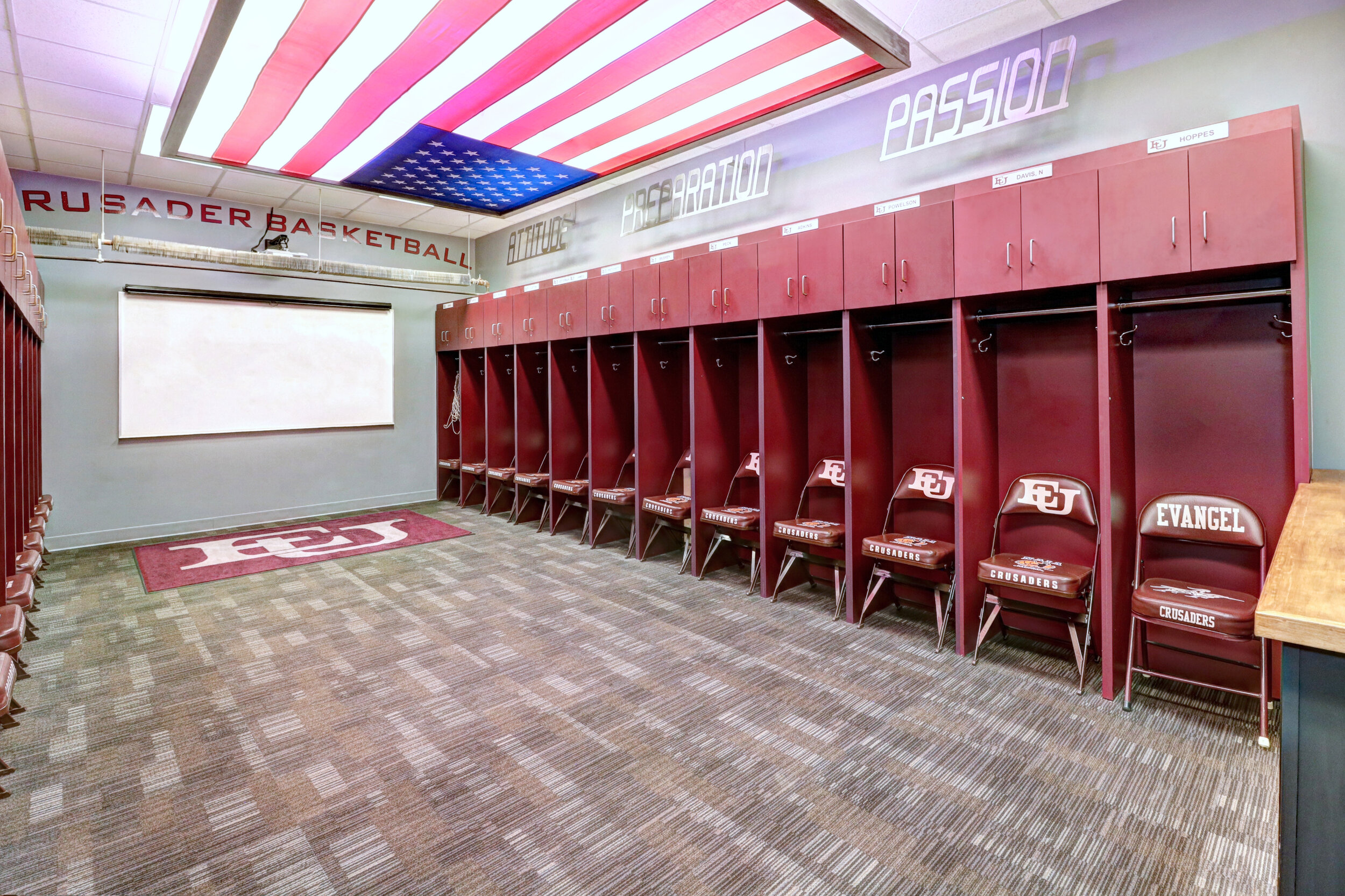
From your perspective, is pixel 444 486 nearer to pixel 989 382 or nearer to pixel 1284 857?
pixel 989 382

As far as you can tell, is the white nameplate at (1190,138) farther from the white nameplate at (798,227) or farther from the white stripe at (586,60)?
the white stripe at (586,60)

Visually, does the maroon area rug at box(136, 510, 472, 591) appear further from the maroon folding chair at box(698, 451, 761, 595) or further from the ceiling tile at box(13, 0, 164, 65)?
the ceiling tile at box(13, 0, 164, 65)


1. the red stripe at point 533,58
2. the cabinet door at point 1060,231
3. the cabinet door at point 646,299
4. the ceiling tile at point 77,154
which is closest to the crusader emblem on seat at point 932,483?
the cabinet door at point 1060,231

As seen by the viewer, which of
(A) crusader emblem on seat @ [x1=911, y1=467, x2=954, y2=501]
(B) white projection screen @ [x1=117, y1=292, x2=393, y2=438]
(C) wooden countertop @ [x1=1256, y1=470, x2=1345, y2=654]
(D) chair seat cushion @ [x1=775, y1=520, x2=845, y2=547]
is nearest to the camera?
(C) wooden countertop @ [x1=1256, y1=470, x2=1345, y2=654]

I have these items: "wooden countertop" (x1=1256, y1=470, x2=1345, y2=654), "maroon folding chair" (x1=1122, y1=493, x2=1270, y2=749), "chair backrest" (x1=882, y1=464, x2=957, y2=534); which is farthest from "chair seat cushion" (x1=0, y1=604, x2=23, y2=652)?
"maroon folding chair" (x1=1122, y1=493, x2=1270, y2=749)

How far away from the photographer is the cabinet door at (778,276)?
4.00m

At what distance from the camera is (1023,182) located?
304 cm

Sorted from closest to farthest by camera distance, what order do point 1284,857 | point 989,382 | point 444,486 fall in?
1. point 1284,857
2. point 989,382
3. point 444,486

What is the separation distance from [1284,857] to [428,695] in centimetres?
289

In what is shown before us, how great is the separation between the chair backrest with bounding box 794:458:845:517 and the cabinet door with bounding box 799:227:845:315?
3.67ft

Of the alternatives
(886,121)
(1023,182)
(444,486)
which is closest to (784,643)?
(1023,182)

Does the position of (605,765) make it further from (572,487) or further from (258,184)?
(258,184)

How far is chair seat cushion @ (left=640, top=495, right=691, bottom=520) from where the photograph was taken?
4914mm

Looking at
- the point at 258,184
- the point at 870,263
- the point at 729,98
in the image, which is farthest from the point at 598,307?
the point at 258,184
